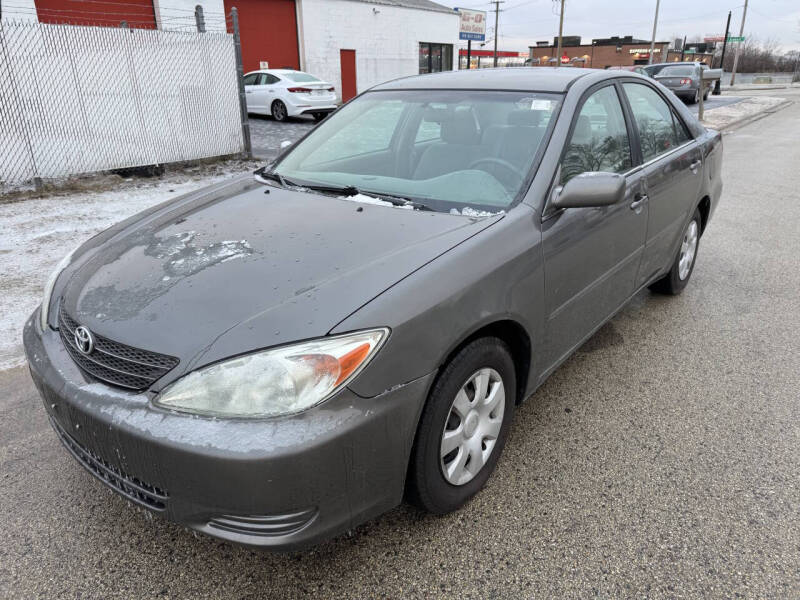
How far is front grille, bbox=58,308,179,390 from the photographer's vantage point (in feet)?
5.77

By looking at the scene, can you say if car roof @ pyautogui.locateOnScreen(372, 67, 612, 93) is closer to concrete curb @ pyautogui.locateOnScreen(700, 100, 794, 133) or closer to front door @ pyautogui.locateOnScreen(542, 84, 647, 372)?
front door @ pyautogui.locateOnScreen(542, 84, 647, 372)

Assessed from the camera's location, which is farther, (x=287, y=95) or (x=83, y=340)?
(x=287, y=95)

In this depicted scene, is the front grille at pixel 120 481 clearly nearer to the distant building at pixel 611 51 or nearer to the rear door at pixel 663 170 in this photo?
the rear door at pixel 663 170

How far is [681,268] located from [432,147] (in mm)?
2442

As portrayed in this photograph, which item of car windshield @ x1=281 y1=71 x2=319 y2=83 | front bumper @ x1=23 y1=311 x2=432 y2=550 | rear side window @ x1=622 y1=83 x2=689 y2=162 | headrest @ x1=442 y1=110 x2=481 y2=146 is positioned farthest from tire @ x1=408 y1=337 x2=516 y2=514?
car windshield @ x1=281 y1=71 x2=319 y2=83

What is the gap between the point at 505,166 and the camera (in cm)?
262

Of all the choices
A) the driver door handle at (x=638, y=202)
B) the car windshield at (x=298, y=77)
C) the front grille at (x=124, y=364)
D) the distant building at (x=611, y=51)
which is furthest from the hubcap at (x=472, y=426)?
the distant building at (x=611, y=51)

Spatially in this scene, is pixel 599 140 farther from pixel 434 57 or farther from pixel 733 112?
pixel 434 57

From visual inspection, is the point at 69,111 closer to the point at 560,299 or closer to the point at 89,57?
the point at 89,57

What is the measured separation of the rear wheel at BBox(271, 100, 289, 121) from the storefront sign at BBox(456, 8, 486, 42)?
20.0 m

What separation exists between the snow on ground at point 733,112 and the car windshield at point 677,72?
6.25ft

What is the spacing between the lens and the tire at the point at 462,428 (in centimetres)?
196

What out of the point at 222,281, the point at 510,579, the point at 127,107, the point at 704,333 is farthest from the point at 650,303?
Result: the point at 127,107

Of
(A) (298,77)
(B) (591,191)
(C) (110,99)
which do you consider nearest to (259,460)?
(B) (591,191)
